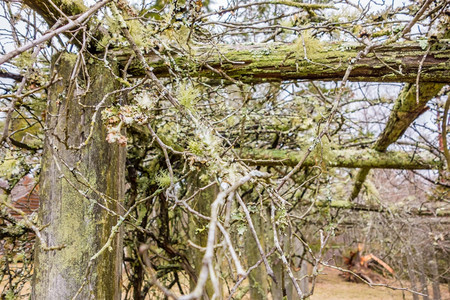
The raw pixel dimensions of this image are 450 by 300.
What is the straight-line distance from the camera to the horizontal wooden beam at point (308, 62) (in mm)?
1456

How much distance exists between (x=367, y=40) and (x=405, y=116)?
32.5 inches

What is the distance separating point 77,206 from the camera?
131 cm

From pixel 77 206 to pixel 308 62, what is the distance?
121cm

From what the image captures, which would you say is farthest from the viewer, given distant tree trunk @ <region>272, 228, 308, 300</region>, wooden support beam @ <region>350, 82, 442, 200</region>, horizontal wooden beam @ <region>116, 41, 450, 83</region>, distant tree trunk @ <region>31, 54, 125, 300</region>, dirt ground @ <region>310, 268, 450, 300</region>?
dirt ground @ <region>310, 268, 450, 300</region>

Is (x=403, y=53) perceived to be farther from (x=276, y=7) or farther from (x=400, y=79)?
(x=276, y=7)

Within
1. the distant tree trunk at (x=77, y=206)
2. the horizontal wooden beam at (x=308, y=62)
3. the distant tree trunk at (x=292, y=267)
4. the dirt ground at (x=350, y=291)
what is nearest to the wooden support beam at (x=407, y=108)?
the horizontal wooden beam at (x=308, y=62)

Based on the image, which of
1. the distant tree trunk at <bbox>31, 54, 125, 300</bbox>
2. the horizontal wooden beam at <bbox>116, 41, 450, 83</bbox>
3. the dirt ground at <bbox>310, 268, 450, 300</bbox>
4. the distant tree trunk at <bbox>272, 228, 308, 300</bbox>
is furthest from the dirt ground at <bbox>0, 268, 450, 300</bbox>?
the distant tree trunk at <bbox>31, 54, 125, 300</bbox>

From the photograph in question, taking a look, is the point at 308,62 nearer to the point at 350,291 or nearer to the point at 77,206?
the point at 77,206

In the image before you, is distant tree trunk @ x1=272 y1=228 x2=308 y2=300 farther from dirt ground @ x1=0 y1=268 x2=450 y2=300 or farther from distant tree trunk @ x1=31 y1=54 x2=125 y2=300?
dirt ground @ x1=0 y1=268 x2=450 y2=300

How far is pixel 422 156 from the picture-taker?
2674 millimetres

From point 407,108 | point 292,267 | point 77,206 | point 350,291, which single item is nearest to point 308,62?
point 407,108

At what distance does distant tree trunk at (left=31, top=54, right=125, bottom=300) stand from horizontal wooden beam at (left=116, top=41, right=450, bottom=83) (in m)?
0.31

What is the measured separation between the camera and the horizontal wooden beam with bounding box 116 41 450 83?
4.78 feet

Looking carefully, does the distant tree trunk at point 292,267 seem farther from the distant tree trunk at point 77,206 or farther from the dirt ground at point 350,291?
the dirt ground at point 350,291
